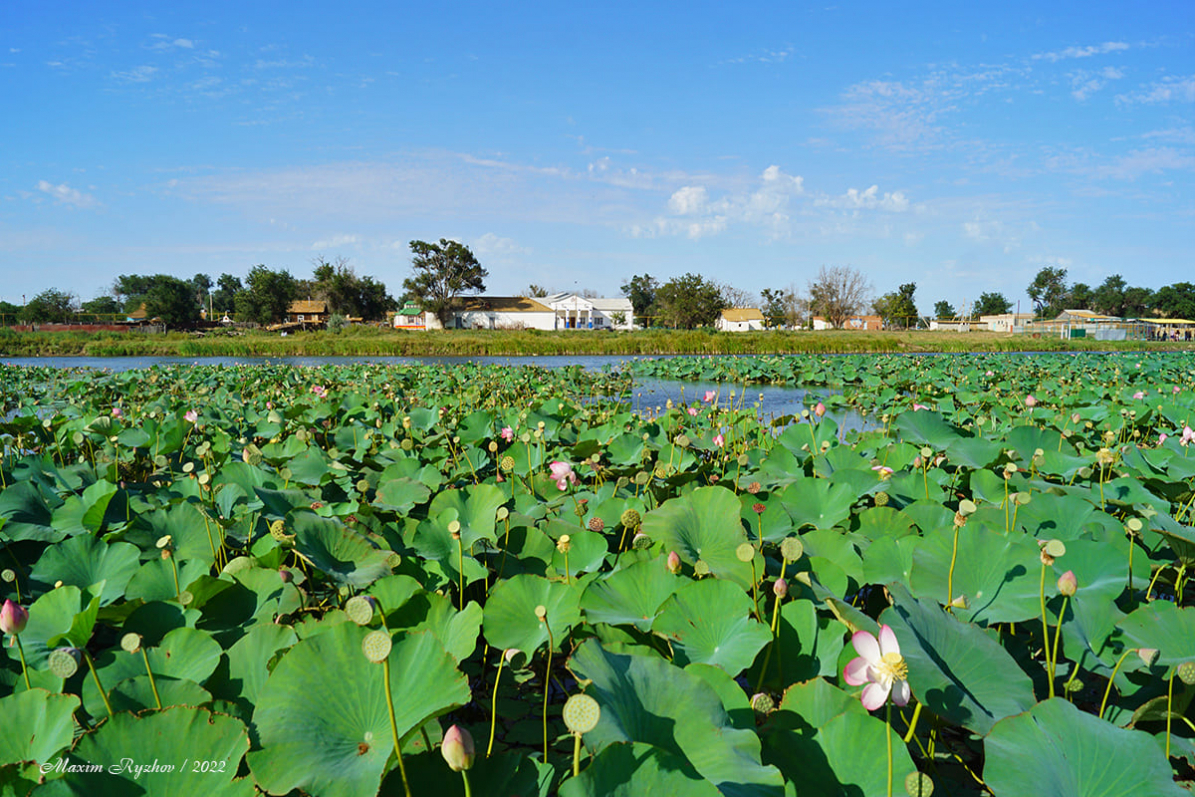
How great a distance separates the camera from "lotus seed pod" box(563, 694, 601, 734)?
0.52 meters

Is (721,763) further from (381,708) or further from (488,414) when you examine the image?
(488,414)

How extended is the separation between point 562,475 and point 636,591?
83 cm

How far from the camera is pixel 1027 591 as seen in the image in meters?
1.13

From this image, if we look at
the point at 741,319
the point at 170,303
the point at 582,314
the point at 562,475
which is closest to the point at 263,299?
the point at 170,303

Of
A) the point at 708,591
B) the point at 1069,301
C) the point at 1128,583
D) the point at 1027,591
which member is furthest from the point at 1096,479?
the point at 1069,301

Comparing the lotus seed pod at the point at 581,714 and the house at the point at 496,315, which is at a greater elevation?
the house at the point at 496,315

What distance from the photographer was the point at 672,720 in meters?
0.74

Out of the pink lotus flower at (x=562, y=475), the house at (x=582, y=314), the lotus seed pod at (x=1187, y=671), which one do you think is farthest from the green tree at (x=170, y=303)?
the lotus seed pod at (x=1187, y=671)

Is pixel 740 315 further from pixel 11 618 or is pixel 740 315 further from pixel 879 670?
pixel 11 618

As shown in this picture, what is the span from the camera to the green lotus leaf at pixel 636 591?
1.10 m

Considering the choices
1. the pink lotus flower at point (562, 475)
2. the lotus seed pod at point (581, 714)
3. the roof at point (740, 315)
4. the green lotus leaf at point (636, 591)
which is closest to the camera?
the lotus seed pod at point (581, 714)

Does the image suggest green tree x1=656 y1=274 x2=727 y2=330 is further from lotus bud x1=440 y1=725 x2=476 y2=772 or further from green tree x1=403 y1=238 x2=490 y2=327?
lotus bud x1=440 y1=725 x2=476 y2=772

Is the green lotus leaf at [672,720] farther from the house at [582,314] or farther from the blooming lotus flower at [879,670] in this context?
the house at [582,314]

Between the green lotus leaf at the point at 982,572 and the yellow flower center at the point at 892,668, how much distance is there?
21.6 inches
